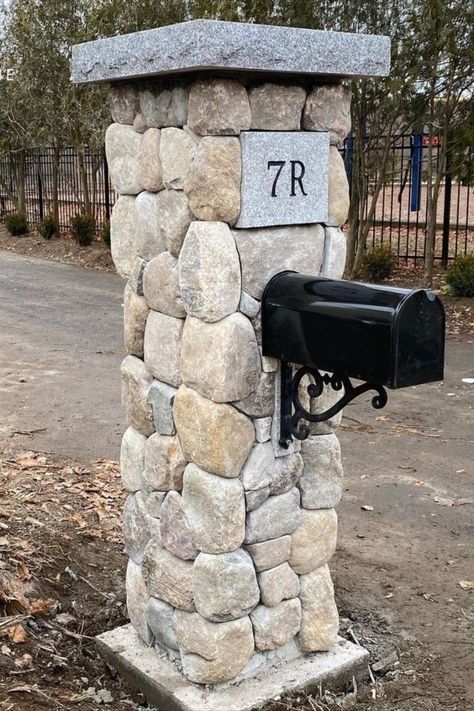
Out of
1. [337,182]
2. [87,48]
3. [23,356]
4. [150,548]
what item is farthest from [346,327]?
[23,356]

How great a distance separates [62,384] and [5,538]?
10.8ft

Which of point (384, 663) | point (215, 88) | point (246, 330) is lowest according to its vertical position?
point (384, 663)

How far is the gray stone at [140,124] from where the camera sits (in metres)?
2.92

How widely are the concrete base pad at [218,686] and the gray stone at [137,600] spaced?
45 mm

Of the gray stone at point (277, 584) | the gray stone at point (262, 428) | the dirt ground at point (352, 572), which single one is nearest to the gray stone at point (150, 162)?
the gray stone at point (262, 428)

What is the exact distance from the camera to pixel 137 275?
10.0ft

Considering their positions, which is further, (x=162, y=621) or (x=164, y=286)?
(x=162, y=621)

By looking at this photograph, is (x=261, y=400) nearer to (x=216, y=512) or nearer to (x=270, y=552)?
(x=216, y=512)

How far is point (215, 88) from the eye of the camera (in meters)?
2.56

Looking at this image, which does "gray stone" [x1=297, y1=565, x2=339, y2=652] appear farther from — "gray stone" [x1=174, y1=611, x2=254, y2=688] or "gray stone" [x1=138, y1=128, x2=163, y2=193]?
"gray stone" [x1=138, y1=128, x2=163, y2=193]

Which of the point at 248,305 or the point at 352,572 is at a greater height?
the point at 248,305

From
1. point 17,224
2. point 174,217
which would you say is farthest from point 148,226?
point 17,224

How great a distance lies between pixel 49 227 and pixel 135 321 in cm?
1432

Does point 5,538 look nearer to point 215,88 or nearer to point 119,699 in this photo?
point 119,699
